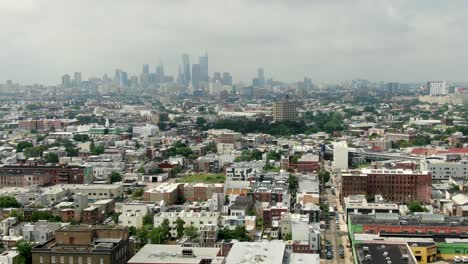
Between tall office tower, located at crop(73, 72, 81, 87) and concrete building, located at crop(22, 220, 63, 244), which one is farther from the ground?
tall office tower, located at crop(73, 72, 81, 87)

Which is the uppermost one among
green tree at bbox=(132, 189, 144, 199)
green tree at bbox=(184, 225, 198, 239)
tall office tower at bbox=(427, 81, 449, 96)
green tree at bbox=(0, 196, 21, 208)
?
tall office tower at bbox=(427, 81, 449, 96)

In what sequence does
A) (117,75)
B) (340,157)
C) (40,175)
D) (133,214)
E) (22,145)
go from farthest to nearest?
(117,75), (22,145), (340,157), (40,175), (133,214)

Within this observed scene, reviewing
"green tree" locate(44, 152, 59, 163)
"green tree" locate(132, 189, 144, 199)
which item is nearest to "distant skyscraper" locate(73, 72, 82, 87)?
"green tree" locate(44, 152, 59, 163)

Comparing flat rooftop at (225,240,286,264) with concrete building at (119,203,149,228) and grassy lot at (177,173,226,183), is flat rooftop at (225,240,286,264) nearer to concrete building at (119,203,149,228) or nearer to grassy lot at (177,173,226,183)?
concrete building at (119,203,149,228)

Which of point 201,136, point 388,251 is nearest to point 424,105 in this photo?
point 201,136

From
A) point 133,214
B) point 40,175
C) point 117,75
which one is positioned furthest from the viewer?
point 117,75

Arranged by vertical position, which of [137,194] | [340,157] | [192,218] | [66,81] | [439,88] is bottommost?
[137,194]

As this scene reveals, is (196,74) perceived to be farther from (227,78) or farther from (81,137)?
(81,137)

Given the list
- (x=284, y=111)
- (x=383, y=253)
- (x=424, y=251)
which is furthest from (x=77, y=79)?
(x=383, y=253)
